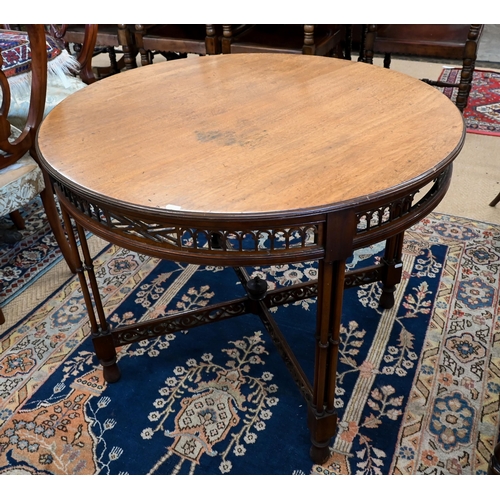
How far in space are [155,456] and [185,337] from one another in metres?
0.44

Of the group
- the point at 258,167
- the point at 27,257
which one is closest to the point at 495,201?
the point at 258,167

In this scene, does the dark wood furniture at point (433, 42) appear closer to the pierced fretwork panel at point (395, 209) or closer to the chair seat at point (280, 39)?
the chair seat at point (280, 39)

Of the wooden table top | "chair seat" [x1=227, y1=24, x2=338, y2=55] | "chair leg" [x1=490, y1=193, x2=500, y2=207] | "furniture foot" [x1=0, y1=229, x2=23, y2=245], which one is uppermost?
the wooden table top

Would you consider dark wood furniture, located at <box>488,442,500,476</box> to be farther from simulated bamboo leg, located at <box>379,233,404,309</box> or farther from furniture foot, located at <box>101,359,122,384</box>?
furniture foot, located at <box>101,359,122,384</box>

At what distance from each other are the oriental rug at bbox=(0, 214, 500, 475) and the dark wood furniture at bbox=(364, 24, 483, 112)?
1410 mm

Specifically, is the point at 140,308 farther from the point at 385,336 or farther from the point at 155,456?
the point at 385,336

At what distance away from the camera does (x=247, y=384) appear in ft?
4.83

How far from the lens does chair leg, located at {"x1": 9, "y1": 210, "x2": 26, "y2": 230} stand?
2.18 meters

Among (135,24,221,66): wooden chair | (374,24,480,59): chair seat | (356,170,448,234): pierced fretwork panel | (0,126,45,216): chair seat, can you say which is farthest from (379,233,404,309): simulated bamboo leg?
(135,24,221,66): wooden chair

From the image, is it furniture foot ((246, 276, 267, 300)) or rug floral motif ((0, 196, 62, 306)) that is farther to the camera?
rug floral motif ((0, 196, 62, 306))

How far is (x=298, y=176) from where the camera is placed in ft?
3.07

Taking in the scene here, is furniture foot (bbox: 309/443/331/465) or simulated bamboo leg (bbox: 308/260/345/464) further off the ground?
simulated bamboo leg (bbox: 308/260/345/464)

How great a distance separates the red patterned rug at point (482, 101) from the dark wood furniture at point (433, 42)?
0.19 metres

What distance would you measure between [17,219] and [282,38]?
1716 millimetres
